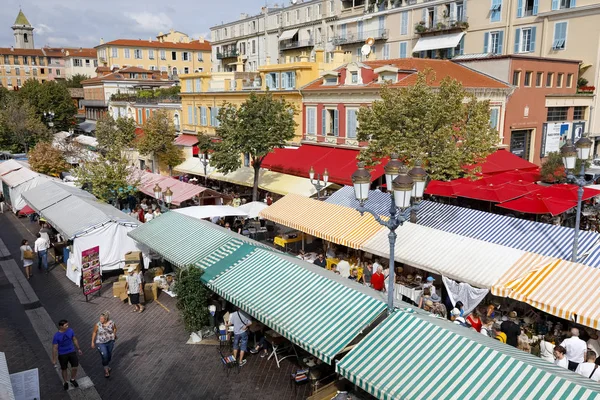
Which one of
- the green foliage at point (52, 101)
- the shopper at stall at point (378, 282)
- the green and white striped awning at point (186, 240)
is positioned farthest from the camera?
the green foliage at point (52, 101)

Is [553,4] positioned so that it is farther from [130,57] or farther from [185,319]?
[130,57]

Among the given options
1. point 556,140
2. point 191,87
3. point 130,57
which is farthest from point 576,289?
point 130,57

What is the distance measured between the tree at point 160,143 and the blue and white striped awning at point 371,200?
17.6 metres

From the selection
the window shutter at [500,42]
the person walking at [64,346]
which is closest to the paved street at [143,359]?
the person walking at [64,346]

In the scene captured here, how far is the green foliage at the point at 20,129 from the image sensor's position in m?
42.8

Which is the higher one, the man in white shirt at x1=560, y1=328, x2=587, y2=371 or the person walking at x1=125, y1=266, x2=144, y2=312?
the man in white shirt at x1=560, y1=328, x2=587, y2=371

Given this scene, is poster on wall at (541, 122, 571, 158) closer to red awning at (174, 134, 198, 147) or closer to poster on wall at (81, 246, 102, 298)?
red awning at (174, 134, 198, 147)

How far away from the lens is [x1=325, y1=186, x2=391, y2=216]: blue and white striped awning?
1861 cm

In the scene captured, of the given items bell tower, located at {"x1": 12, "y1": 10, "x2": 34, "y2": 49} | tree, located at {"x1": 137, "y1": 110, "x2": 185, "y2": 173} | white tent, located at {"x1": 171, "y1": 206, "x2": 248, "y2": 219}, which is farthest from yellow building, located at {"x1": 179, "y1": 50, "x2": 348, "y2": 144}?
bell tower, located at {"x1": 12, "y1": 10, "x2": 34, "y2": 49}

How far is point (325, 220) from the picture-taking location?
1681cm

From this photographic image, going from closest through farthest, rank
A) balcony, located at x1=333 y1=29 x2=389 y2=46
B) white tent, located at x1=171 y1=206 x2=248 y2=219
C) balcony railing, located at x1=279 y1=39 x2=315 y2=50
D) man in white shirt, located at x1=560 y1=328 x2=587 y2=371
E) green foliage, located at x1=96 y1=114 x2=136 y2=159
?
man in white shirt, located at x1=560 y1=328 x2=587 y2=371, white tent, located at x1=171 y1=206 x2=248 y2=219, green foliage, located at x1=96 y1=114 x2=136 y2=159, balcony, located at x1=333 y1=29 x2=389 y2=46, balcony railing, located at x1=279 y1=39 x2=315 y2=50

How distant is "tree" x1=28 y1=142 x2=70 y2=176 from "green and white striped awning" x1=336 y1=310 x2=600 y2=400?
93.3ft

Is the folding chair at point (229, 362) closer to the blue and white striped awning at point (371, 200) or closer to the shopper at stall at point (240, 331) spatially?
the shopper at stall at point (240, 331)

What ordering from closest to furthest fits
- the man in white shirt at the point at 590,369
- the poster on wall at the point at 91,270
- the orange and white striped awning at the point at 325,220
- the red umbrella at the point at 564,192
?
the man in white shirt at the point at 590,369 → the poster on wall at the point at 91,270 → the orange and white striped awning at the point at 325,220 → the red umbrella at the point at 564,192
